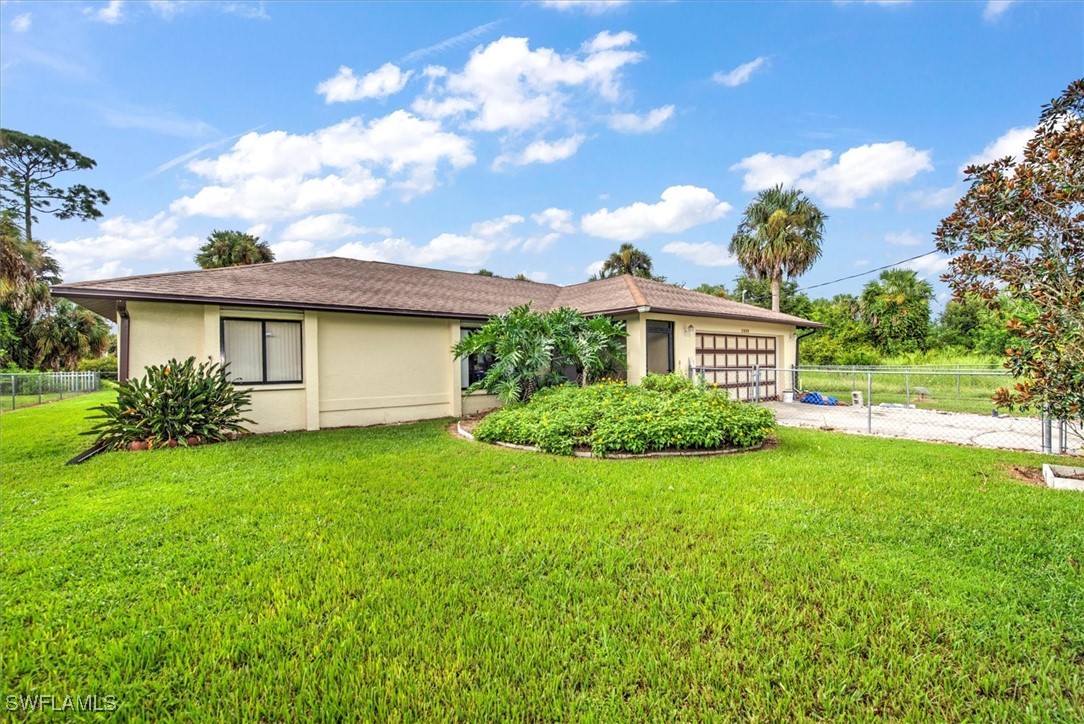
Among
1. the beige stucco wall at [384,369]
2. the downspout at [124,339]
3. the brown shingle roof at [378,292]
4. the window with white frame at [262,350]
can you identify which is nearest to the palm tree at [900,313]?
the brown shingle roof at [378,292]

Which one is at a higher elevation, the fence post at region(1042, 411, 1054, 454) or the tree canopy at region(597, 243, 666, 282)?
the tree canopy at region(597, 243, 666, 282)

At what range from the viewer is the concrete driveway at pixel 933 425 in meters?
7.74

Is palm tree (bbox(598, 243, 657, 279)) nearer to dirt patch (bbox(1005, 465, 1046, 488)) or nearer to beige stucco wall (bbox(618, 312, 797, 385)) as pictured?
beige stucco wall (bbox(618, 312, 797, 385))

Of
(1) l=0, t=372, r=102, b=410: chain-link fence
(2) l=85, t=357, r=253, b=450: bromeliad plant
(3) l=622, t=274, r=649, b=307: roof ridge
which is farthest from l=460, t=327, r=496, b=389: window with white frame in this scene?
(1) l=0, t=372, r=102, b=410: chain-link fence

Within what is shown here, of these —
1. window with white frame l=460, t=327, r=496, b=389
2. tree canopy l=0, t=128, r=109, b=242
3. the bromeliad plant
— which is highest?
tree canopy l=0, t=128, r=109, b=242

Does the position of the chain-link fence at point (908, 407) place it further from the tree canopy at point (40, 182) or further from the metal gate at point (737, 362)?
the tree canopy at point (40, 182)

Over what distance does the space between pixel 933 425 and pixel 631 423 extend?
7196 millimetres

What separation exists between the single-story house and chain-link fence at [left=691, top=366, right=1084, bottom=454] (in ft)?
4.85

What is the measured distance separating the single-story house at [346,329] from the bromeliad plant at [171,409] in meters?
0.68

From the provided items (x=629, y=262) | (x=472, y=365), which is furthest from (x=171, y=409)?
(x=629, y=262)

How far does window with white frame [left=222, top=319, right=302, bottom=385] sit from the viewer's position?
29.4 feet

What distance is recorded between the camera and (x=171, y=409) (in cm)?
766

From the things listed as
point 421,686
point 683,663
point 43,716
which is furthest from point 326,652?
point 683,663

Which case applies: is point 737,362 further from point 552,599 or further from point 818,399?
point 552,599
